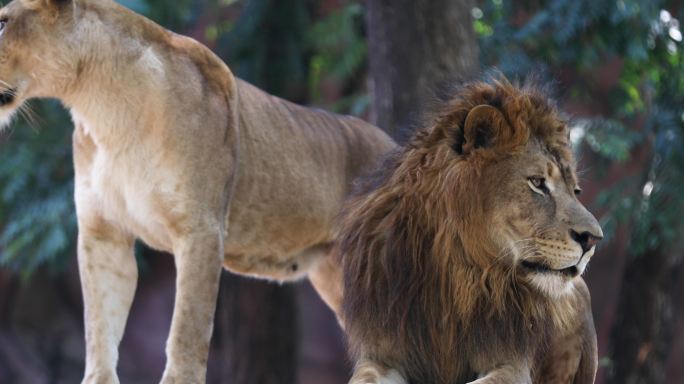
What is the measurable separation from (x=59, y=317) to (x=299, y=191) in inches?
369

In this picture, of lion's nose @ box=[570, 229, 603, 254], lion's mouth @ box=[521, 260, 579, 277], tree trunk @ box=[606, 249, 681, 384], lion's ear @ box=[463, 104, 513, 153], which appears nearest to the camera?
lion's nose @ box=[570, 229, 603, 254]

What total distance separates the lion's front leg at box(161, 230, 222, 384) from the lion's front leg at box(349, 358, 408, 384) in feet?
2.24

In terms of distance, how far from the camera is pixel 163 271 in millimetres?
13547

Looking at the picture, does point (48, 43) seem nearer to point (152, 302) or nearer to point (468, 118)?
point (468, 118)

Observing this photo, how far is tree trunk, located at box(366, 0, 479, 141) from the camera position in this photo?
23.7ft

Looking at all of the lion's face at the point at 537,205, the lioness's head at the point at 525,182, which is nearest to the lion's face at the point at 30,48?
the lioness's head at the point at 525,182

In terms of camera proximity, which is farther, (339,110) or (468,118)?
(339,110)

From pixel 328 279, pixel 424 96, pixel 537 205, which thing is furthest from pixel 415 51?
pixel 537 205

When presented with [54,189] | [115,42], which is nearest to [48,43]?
[115,42]

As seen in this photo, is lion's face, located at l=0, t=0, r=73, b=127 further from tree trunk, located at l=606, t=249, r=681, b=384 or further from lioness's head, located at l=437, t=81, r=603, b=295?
tree trunk, located at l=606, t=249, r=681, b=384

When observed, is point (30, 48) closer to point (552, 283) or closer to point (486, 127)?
point (486, 127)

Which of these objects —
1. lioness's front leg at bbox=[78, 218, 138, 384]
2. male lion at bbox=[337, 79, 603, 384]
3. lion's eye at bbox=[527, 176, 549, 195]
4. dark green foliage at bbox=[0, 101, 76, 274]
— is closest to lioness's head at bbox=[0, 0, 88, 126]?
lioness's front leg at bbox=[78, 218, 138, 384]

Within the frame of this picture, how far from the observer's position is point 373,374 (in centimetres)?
436

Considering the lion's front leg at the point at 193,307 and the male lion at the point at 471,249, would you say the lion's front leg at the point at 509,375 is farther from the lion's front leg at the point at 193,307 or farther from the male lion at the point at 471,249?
the lion's front leg at the point at 193,307
